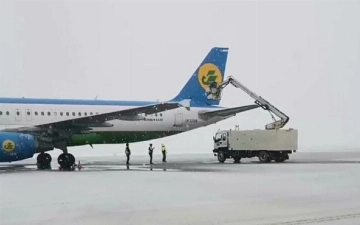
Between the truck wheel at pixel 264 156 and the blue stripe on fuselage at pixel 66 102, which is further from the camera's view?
the truck wheel at pixel 264 156

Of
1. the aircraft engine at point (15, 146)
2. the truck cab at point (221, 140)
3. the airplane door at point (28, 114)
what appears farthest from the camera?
the truck cab at point (221, 140)

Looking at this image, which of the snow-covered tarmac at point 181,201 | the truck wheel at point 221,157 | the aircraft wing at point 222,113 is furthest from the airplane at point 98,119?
the snow-covered tarmac at point 181,201

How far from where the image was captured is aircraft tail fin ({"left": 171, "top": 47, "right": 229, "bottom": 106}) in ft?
107

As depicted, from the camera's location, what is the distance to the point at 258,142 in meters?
30.3

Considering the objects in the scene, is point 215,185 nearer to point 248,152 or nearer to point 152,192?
point 152,192

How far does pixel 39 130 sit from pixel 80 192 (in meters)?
10.6

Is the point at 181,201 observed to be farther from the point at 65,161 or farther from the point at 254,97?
the point at 254,97

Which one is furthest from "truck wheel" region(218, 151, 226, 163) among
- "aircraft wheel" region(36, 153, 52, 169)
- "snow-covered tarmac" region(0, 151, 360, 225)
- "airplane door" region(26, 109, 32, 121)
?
"snow-covered tarmac" region(0, 151, 360, 225)

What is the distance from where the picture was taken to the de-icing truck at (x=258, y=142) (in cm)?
2984

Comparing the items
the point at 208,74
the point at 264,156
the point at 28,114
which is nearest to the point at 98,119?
the point at 28,114

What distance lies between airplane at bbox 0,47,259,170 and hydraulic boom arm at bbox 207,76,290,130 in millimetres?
370

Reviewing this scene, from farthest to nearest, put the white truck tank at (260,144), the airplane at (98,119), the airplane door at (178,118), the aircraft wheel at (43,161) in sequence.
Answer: the airplane door at (178,118) < the white truck tank at (260,144) < the aircraft wheel at (43,161) < the airplane at (98,119)

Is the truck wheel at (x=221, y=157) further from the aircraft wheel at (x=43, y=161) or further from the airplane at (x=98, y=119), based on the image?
the aircraft wheel at (x=43, y=161)

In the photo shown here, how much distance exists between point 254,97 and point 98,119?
14.1m
